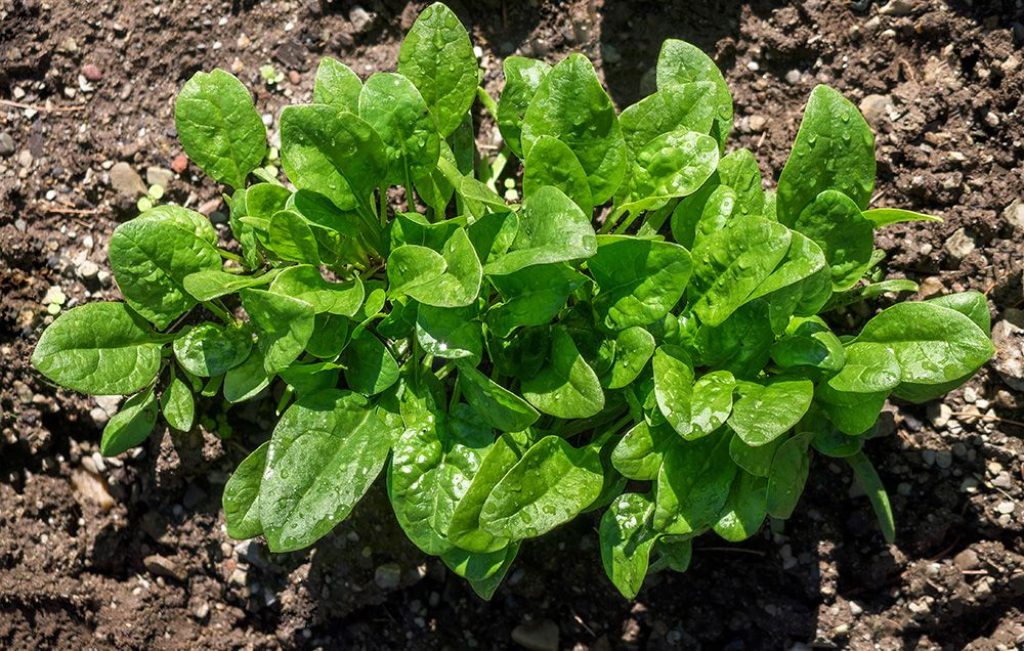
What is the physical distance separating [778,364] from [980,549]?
39.6 inches

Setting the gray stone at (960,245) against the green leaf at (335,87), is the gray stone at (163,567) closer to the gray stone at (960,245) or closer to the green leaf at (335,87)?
the green leaf at (335,87)

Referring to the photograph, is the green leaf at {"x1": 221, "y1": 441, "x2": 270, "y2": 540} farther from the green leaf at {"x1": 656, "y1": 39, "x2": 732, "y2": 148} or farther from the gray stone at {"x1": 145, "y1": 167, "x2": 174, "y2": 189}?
the green leaf at {"x1": 656, "y1": 39, "x2": 732, "y2": 148}

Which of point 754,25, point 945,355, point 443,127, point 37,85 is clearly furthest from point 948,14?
point 37,85

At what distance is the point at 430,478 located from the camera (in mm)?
2578

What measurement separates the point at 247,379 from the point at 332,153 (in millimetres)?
707

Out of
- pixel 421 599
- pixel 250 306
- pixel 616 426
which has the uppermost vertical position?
pixel 250 306

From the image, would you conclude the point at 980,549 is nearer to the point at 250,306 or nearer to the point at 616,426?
the point at 616,426

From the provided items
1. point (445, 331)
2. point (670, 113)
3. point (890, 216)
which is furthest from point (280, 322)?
point (890, 216)

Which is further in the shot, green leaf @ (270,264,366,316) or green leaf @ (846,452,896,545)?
green leaf @ (846,452,896,545)

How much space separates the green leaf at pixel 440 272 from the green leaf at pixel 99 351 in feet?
Result: 2.67

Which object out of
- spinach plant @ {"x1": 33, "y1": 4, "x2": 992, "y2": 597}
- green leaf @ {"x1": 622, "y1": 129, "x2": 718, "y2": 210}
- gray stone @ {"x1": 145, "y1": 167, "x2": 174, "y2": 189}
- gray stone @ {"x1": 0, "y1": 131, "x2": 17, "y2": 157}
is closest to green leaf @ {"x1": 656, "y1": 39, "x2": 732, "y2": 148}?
spinach plant @ {"x1": 33, "y1": 4, "x2": 992, "y2": 597}

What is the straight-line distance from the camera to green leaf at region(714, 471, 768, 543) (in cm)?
259

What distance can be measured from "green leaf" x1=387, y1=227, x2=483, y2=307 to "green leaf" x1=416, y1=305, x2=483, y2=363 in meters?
0.09

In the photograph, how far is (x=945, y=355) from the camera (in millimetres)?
2453
